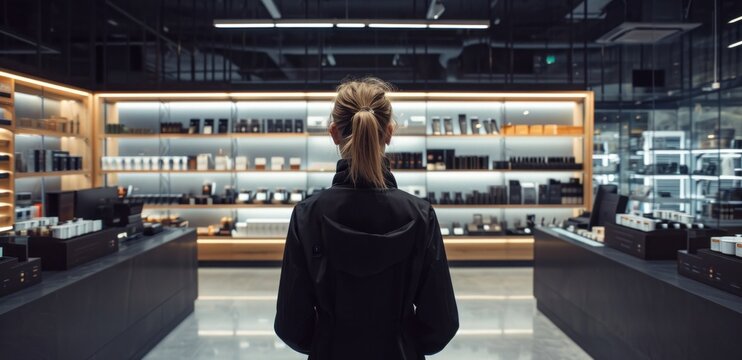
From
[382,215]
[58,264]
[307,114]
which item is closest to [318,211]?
[382,215]

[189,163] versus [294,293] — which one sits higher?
[189,163]

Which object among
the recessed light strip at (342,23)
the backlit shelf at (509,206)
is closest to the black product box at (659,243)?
the recessed light strip at (342,23)

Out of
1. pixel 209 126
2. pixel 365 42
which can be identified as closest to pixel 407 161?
pixel 209 126

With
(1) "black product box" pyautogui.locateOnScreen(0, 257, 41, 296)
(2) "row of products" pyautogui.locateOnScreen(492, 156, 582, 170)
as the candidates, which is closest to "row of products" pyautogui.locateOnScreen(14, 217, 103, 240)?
(1) "black product box" pyautogui.locateOnScreen(0, 257, 41, 296)

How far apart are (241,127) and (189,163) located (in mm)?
868

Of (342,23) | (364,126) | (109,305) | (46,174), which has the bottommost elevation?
(109,305)

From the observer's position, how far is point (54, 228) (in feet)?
10.1

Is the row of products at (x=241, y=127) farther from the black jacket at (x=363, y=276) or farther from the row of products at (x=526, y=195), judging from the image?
the black jacket at (x=363, y=276)

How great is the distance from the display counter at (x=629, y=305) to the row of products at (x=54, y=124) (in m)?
5.56

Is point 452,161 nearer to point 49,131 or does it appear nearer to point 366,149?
point 49,131

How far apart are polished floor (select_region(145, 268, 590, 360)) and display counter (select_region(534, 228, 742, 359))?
28 centimetres

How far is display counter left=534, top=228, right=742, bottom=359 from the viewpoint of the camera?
2.24 metres

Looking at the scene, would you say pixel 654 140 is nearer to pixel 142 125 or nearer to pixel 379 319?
pixel 142 125

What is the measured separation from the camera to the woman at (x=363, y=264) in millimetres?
1383
